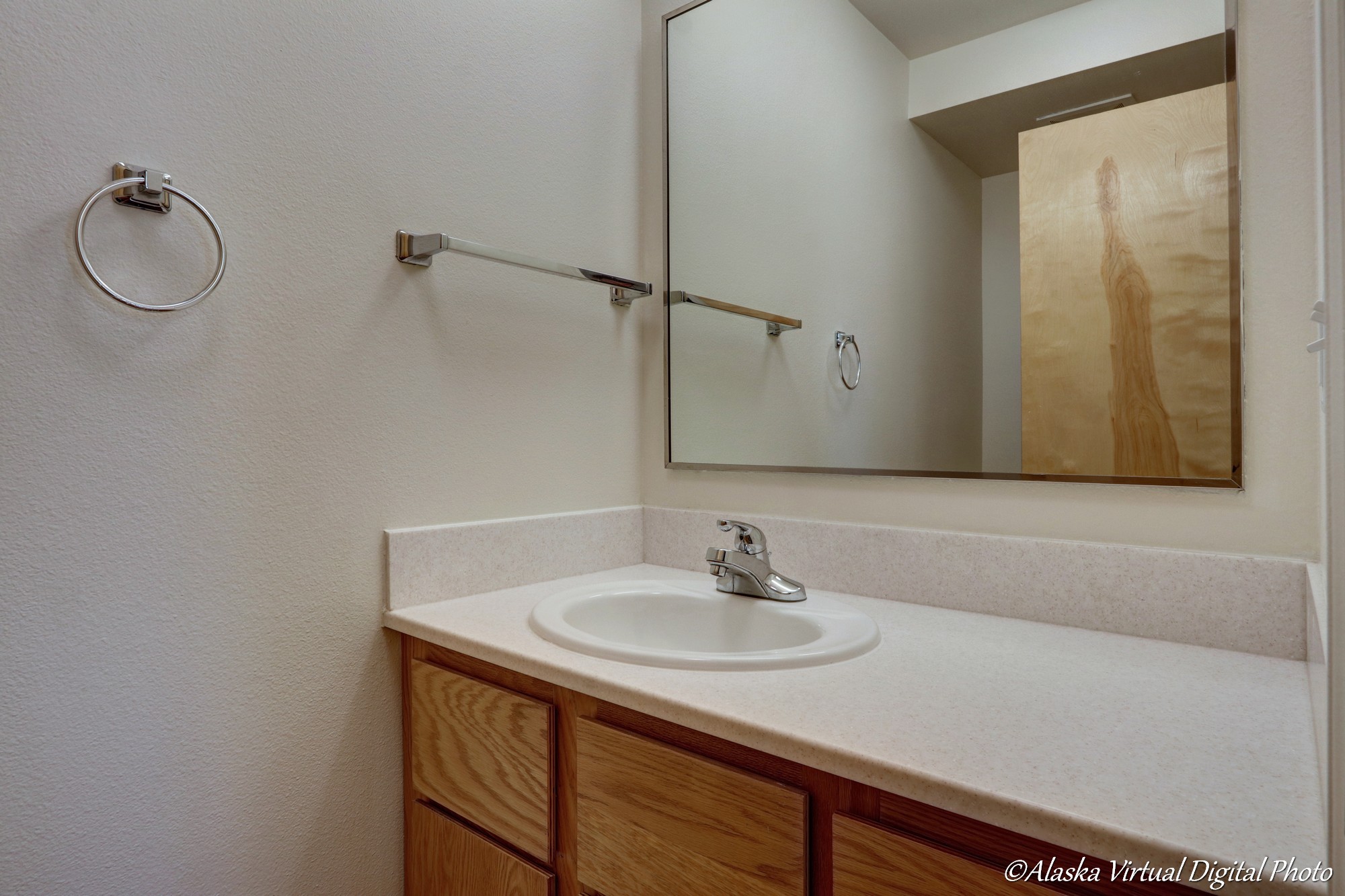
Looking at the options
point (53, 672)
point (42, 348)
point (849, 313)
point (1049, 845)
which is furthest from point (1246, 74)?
point (53, 672)

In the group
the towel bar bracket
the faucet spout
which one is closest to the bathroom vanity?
the faucet spout

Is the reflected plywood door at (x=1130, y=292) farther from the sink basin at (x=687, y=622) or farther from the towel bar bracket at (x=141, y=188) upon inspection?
the towel bar bracket at (x=141, y=188)

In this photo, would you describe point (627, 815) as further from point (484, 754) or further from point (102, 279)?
point (102, 279)

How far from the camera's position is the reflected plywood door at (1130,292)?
3.02 feet

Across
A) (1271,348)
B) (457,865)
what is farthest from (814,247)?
(457,865)

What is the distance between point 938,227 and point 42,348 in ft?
4.01

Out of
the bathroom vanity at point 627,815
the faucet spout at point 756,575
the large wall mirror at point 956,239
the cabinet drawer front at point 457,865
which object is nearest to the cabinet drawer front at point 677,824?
the bathroom vanity at point 627,815

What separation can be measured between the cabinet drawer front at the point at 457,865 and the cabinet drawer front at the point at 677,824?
4.9 inches

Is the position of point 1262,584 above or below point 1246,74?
below

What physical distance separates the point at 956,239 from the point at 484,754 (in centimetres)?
105

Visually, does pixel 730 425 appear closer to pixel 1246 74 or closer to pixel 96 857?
pixel 1246 74

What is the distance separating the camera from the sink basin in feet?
3.07

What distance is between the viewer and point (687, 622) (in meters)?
1.23

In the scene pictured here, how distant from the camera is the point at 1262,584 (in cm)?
88
